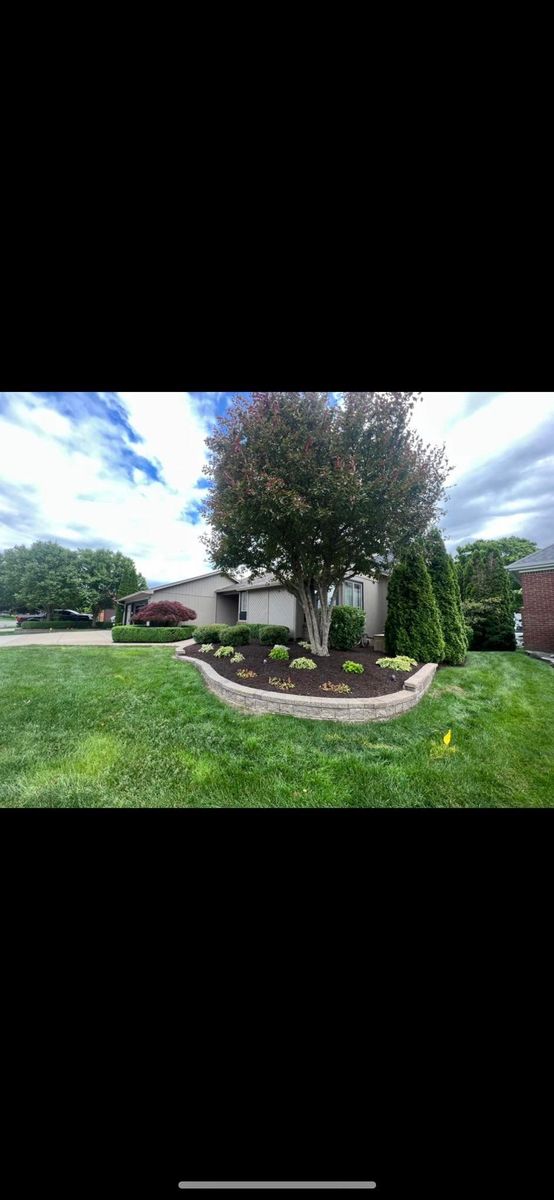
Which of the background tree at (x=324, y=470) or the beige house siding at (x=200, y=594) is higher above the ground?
the background tree at (x=324, y=470)

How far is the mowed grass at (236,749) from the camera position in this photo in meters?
1.95

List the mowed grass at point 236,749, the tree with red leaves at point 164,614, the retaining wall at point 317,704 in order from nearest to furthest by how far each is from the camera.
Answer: the mowed grass at point 236,749 → the retaining wall at point 317,704 → the tree with red leaves at point 164,614

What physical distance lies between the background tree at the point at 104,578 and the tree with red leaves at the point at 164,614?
0.31 meters

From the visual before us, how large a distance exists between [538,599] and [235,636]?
3245mm

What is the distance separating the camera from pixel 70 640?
3.40 meters

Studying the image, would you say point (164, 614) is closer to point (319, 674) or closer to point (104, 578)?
point (104, 578)

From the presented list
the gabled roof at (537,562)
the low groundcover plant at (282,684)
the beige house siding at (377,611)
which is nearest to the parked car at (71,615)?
the low groundcover plant at (282,684)

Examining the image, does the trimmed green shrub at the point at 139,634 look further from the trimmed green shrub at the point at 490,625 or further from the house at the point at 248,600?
the trimmed green shrub at the point at 490,625

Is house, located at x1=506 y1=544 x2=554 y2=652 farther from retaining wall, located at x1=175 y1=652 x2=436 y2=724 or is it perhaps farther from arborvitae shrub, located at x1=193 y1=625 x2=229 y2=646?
arborvitae shrub, located at x1=193 y1=625 x2=229 y2=646

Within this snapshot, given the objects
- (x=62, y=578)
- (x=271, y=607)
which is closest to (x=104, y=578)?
(x=62, y=578)
